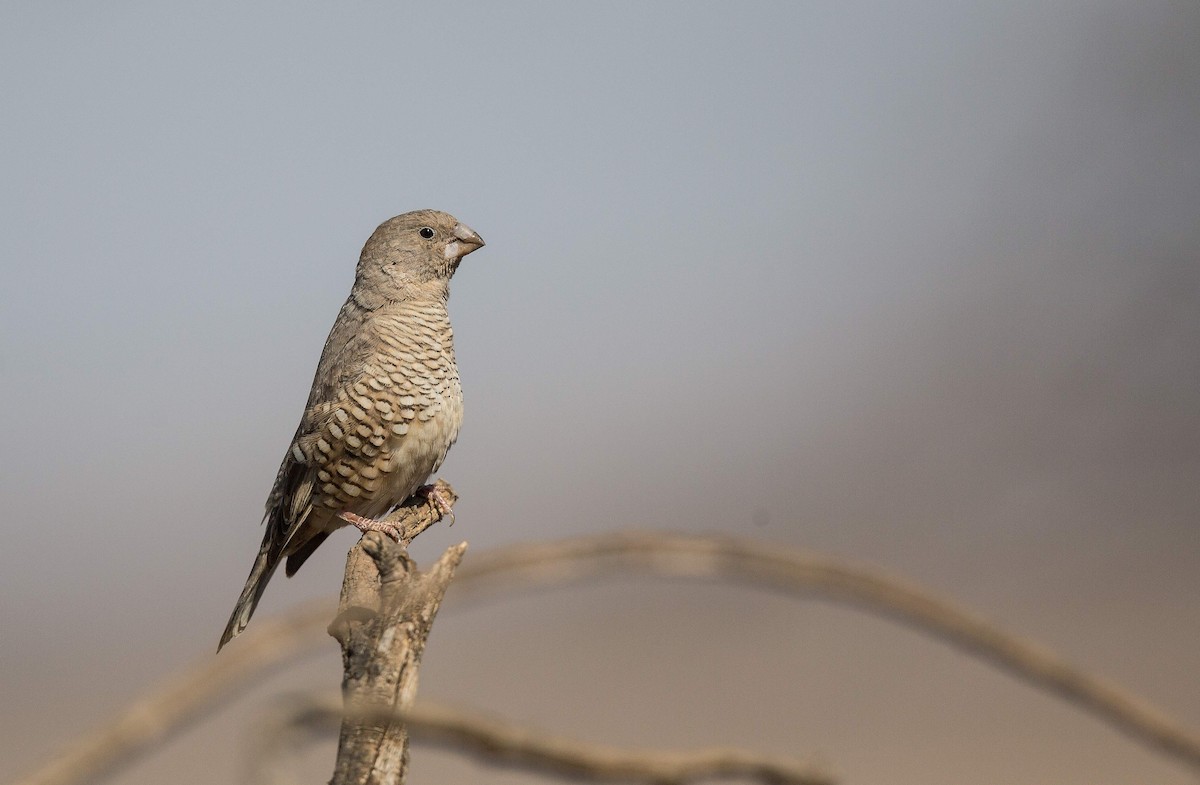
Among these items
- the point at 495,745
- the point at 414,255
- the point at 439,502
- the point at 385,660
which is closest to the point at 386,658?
the point at 385,660

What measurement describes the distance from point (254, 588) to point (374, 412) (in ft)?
3.63

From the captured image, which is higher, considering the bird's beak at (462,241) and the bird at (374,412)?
the bird's beak at (462,241)

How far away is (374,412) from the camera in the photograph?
16.4 ft

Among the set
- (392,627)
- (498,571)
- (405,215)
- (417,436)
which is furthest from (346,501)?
(498,571)

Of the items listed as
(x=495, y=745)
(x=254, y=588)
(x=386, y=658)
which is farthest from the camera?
(x=254, y=588)

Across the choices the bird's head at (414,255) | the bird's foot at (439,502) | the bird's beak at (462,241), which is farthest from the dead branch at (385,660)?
the bird's beak at (462,241)

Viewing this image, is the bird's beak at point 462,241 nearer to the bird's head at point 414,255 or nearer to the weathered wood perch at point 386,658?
the bird's head at point 414,255

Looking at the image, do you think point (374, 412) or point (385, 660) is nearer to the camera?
point (385, 660)

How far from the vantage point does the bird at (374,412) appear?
4.99 meters

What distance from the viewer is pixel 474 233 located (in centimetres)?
573

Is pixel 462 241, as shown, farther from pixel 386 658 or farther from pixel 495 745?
pixel 495 745

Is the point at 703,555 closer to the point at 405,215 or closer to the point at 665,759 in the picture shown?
the point at 665,759

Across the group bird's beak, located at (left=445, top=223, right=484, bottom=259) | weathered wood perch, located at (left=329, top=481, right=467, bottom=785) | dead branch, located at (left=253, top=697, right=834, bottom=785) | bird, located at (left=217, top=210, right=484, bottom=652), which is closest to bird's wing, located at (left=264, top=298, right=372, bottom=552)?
bird, located at (left=217, top=210, right=484, bottom=652)

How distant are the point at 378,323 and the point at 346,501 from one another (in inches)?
34.1
